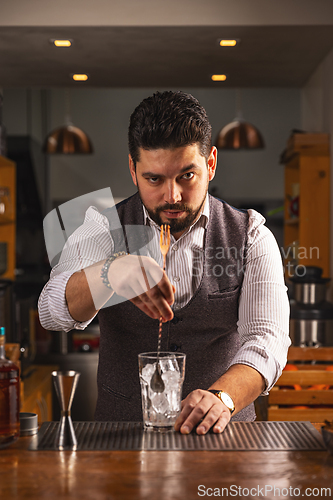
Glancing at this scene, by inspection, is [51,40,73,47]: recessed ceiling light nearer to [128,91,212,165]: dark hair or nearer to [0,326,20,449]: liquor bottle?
[128,91,212,165]: dark hair

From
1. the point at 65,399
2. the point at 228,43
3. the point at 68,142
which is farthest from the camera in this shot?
the point at 68,142

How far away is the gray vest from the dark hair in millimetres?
321

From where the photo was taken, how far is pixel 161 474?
2.59 feet

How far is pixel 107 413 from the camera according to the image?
1470 millimetres

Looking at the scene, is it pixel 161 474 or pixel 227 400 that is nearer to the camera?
pixel 161 474

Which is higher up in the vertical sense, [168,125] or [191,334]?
[168,125]

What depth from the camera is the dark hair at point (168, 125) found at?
1249 mm

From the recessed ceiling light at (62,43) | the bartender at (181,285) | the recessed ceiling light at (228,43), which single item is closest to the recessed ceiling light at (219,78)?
the recessed ceiling light at (228,43)

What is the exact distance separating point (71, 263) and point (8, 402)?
18.1 inches

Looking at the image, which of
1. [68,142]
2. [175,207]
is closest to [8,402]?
[175,207]

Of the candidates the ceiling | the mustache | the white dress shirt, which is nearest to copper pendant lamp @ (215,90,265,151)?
the ceiling

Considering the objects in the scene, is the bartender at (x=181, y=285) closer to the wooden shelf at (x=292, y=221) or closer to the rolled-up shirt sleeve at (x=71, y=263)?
the rolled-up shirt sleeve at (x=71, y=263)

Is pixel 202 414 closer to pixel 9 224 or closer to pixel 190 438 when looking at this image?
pixel 190 438

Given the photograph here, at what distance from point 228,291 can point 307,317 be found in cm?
132
